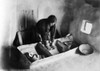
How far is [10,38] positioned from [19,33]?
59 mm

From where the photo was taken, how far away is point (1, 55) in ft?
2.77

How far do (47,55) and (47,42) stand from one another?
72 mm

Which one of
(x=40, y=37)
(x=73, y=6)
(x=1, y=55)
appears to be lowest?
(x=1, y=55)

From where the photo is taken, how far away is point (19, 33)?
0.81m

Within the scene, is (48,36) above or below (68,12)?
below

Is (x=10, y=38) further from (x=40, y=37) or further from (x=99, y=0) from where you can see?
(x=99, y=0)

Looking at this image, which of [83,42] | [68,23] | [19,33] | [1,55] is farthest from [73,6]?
[1,55]

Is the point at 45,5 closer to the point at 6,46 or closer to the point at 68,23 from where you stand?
the point at 68,23

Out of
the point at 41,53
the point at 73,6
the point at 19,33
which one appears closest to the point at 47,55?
the point at 41,53

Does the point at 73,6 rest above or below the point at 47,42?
above

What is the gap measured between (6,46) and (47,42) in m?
0.22

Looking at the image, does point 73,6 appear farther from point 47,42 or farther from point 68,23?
point 47,42

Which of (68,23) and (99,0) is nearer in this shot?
(99,0)

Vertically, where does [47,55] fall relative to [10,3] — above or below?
Result: below
